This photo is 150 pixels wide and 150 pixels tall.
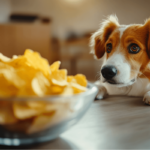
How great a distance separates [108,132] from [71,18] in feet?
13.7

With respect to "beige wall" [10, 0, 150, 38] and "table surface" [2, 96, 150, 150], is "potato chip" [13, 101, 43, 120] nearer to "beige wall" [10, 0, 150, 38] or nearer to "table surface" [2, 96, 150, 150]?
"table surface" [2, 96, 150, 150]

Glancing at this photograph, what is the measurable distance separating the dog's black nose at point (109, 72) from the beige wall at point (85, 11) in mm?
3507

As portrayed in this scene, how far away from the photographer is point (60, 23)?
4.30 m

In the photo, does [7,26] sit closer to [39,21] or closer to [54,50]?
[39,21]

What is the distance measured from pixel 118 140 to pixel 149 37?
0.85m

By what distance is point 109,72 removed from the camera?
934 millimetres

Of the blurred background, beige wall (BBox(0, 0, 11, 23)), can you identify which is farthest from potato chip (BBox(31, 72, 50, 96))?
beige wall (BBox(0, 0, 11, 23))

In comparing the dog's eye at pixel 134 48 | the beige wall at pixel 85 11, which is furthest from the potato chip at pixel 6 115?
the beige wall at pixel 85 11

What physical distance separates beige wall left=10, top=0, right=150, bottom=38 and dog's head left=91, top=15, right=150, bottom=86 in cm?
329

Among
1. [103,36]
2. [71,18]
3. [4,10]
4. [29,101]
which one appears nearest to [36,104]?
[29,101]

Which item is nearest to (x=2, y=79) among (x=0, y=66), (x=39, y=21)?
(x=0, y=66)

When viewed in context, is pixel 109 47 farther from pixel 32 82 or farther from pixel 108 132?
pixel 32 82

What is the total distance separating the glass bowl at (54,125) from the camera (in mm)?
289

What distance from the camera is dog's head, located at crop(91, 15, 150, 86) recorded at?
3.11 ft
